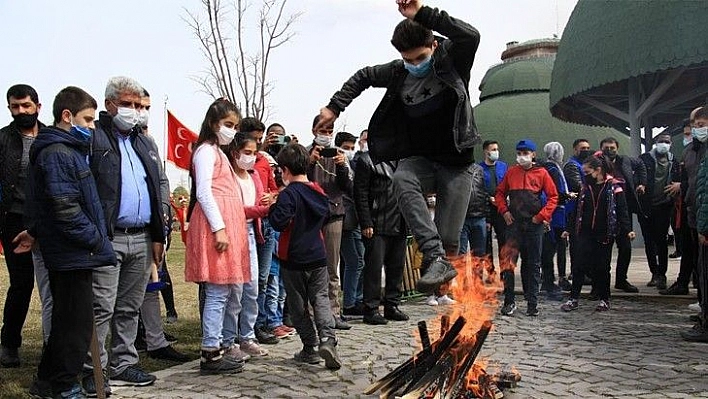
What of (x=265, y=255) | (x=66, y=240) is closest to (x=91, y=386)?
(x=66, y=240)

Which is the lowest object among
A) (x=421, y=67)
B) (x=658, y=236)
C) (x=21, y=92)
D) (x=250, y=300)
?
(x=250, y=300)

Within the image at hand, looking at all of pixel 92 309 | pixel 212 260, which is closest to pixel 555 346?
pixel 212 260

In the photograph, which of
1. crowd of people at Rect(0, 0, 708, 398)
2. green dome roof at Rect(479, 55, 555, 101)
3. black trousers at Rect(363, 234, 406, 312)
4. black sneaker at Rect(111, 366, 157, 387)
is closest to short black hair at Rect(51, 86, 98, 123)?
crowd of people at Rect(0, 0, 708, 398)

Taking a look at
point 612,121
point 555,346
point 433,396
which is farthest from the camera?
point 612,121

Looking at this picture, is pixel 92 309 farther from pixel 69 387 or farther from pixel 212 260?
pixel 212 260

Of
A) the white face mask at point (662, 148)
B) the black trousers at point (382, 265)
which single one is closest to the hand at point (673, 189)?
the white face mask at point (662, 148)

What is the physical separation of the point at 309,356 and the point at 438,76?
2.82 meters

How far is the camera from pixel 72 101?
446 cm

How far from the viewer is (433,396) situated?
397cm

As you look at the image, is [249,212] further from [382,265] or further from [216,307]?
[382,265]

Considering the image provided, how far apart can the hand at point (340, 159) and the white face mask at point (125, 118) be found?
8.39 ft

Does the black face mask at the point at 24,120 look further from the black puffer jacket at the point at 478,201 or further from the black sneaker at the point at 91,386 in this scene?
the black puffer jacket at the point at 478,201

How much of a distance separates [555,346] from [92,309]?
4.21 meters

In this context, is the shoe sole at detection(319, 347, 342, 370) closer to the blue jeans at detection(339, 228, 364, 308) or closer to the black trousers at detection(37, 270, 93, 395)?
the black trousers at detection(37, 270, 93, 395)
